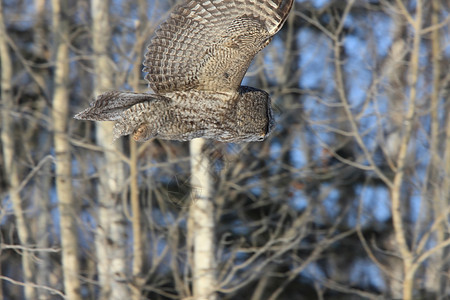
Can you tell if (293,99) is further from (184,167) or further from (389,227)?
(184,167)

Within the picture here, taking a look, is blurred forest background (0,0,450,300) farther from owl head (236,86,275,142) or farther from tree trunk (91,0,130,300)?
owl head (236,86,275,142)

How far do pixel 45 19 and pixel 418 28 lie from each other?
17.8ft

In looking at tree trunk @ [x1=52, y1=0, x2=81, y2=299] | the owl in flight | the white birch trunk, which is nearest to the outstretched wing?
the owl in flight

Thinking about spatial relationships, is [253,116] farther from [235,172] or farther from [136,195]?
[235,172]

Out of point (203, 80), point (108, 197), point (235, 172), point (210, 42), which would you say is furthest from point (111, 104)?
point (235, 172)

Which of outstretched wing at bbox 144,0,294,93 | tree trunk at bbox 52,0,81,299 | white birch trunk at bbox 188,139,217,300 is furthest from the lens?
tree trunk at bbox 52,0,81,299

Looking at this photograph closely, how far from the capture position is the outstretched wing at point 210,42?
11.9 feet

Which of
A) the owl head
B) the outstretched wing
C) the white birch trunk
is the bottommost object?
the white birch trunk

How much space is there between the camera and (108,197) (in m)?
6.78

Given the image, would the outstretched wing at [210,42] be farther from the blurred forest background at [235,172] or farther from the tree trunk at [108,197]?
the tree trunk at [108,197]

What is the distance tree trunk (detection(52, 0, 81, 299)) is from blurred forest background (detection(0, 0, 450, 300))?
0.02 m

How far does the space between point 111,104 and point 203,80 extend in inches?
20.7

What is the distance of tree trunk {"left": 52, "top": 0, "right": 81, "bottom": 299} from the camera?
24.0 ft

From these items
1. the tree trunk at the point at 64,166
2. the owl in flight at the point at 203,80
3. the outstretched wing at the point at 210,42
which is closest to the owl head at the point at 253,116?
the owl in flight at the point at 203,80
